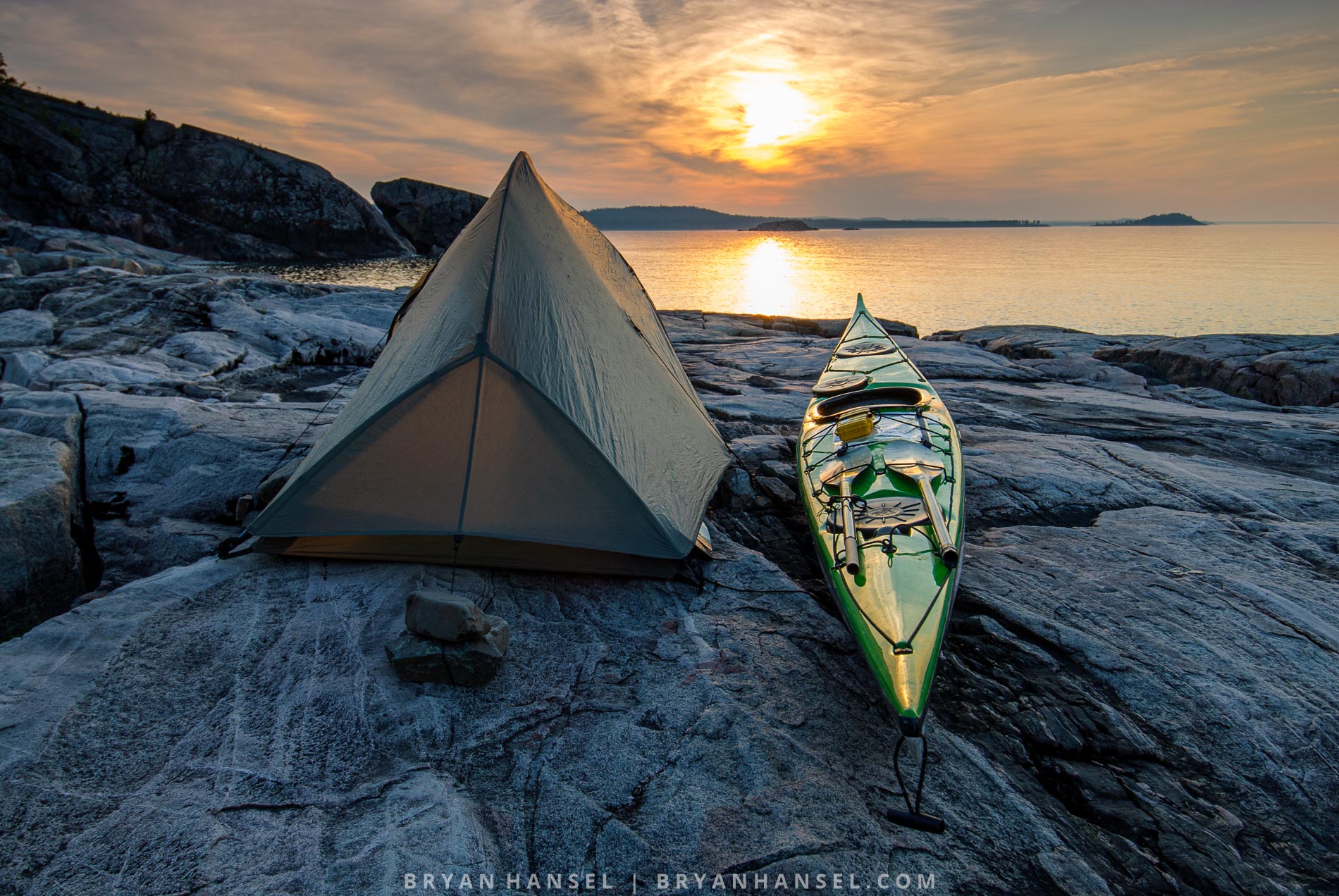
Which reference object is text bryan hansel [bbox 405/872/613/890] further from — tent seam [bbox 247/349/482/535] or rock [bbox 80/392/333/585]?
rock [bbox 80/392/333/585]

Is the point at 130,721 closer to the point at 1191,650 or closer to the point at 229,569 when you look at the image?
the point at 229,569

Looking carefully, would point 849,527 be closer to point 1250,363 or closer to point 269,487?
point 269,487

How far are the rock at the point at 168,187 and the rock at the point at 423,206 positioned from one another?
6167 millimetres

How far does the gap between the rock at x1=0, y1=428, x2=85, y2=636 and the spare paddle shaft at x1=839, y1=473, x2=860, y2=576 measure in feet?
18.2

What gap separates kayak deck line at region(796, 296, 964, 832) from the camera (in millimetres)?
3342

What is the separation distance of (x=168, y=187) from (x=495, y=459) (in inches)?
2129

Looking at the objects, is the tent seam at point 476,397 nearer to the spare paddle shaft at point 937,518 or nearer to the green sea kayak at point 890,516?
the green sea kayak at point 890,516

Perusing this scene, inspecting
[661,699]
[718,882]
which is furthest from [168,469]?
[718,882]

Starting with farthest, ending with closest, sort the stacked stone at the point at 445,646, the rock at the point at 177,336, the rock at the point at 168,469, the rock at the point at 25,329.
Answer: the rock at the point at 25,329 < the rock at the point at 177,336 < the rock at the point at 168,469 < the stacked stone at the point at 445,646

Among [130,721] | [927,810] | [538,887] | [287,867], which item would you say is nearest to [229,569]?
[130,721]

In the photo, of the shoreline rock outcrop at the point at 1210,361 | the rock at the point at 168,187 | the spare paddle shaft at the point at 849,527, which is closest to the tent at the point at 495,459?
the spare paddle shaft at the point at 849,527

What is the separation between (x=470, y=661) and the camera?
11.7 feet

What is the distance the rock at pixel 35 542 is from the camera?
423cm

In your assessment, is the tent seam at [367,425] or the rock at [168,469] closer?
the tent seam at [367,425]
